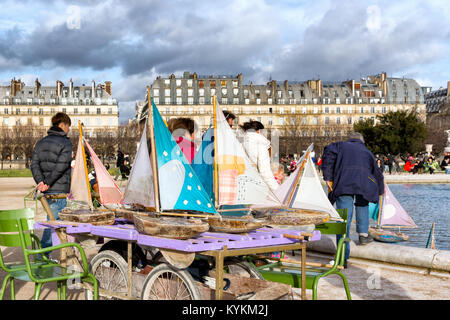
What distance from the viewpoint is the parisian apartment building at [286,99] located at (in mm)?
81750

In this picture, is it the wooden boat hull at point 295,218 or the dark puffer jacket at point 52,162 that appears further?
the dark puffer jacket at point 52,162

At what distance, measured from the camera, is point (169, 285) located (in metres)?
3.38

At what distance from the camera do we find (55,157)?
5.54m

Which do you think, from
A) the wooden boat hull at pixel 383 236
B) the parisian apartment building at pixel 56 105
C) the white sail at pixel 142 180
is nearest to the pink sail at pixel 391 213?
the wooden boat hull at pixel 383 236

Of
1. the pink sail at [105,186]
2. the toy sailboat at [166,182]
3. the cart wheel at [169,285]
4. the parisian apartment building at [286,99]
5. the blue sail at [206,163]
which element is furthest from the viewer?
the parisian apartment building at [286,99]

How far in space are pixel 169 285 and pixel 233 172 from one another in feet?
3.17

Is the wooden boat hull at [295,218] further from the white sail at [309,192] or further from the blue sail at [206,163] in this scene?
the white sail at [309,192]

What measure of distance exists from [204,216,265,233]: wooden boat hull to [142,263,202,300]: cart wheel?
362 mm

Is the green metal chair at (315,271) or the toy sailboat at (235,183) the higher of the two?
the toy sailboat at (235,183)

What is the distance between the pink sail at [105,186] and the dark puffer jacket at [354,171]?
243 cm

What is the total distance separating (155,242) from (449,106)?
75301mm

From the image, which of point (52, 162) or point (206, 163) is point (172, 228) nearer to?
point (206, 163)

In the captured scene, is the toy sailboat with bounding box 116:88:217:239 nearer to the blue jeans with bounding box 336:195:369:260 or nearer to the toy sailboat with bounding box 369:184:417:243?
the blue jeans with bounding box 336:195:369:260

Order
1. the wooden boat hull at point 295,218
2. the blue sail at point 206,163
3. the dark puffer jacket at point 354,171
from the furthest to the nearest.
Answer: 1. the dark puffer jacket at point 354,171
2. the blue sail at point 206,163
3. the wooden boat hull at point 295,218
